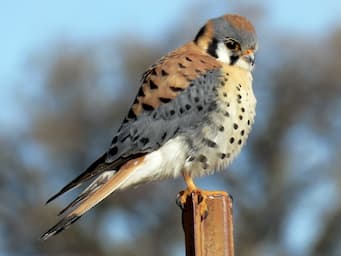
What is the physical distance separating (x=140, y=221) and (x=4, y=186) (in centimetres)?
233

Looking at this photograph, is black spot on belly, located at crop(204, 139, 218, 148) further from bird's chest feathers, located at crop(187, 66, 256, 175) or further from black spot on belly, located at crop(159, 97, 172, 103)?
black spot on belly, located at crop(159, 97, 172, 103)

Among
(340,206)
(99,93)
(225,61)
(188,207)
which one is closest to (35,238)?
(99,93)

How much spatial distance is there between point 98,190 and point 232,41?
1.08m

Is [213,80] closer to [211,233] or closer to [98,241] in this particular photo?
[211,233]

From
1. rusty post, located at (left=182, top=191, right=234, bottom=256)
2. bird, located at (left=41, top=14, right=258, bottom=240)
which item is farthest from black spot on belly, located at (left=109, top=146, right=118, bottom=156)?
rusty post, located at (left=182, top=191, right=234, bottom=256)

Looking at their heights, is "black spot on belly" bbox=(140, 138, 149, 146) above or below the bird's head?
below

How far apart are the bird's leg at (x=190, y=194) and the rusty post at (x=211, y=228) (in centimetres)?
2

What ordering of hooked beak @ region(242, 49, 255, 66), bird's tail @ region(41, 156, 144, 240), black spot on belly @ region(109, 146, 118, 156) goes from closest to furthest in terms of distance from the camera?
bird's tail @ region(41, 156, 144, 240), black spot on belly @ region(109, 146, 118, 156), hooked beak @ region(242, 49, 255, 66)

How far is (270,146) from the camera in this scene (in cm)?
2252

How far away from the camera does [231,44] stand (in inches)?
270

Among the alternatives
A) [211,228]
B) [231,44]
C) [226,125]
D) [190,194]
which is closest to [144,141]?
[226,125]

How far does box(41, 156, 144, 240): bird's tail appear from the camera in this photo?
6.05 m

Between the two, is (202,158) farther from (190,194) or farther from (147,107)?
(190,194)

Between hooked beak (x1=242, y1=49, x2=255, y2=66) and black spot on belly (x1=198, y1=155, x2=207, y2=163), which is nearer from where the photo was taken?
black spot on belly (x1=198, y1=155, x2=207, y2=163)
